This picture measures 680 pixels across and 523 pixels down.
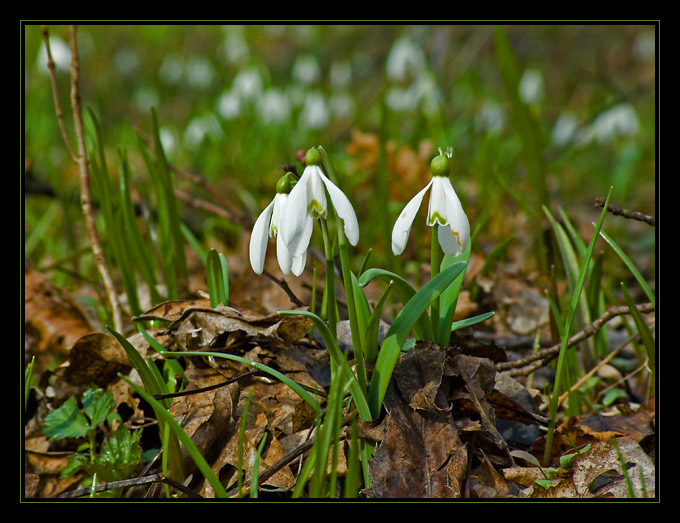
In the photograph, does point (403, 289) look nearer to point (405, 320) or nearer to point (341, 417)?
point (405, 320)

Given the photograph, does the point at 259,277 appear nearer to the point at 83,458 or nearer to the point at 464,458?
the point at 83,458

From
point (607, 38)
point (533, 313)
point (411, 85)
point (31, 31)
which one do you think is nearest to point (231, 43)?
point (31, 31)

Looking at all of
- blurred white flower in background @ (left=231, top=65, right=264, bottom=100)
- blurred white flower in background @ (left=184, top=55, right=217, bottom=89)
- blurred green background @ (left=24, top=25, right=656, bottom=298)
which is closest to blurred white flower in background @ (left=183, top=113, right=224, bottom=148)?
blurred green background @ (left=24, top=25, right=656, bottom=298)

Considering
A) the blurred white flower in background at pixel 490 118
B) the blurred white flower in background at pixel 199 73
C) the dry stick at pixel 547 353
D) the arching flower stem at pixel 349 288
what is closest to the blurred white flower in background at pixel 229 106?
the blurred white flower in background at pixel 199 73

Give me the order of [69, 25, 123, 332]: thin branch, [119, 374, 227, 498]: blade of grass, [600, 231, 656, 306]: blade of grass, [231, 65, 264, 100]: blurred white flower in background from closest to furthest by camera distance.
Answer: [119, 374, 227, 498]: blade of grass < [600, 231, 656, 306]: blade of grass < [69, 25, 123, 332]: thin branch < [231, 65, 264, 100]: blurred white flower in background

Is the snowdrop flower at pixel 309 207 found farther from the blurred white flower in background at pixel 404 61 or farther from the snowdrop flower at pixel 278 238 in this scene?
the blurred white flower in background at pixel 404 61

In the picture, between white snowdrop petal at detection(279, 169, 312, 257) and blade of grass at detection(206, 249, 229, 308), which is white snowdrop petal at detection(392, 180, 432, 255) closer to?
white snowdrop petal at detection(279, 169, 312, 257)
